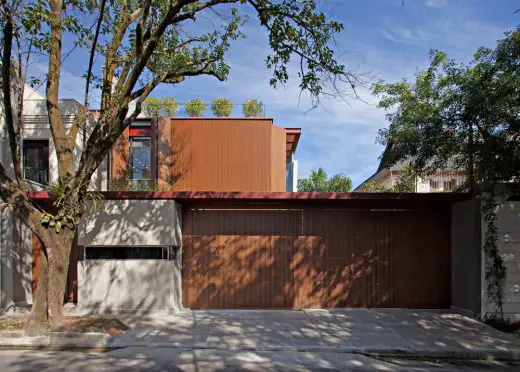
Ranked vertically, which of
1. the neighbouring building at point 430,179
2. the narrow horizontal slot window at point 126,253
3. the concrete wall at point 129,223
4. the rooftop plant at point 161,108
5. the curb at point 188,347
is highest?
the rooftop plant at point 161,108

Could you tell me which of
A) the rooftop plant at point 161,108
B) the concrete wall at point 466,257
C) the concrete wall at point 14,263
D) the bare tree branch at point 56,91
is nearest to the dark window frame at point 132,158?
the rooftop plant at point 161,108

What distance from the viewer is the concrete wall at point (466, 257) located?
10.4 meters

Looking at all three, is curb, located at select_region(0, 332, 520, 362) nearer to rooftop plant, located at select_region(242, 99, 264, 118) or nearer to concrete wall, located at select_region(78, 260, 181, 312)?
concrete wall, located at select_region(78, 260, 181, 312)

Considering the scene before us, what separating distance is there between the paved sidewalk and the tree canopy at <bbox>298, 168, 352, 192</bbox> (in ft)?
134

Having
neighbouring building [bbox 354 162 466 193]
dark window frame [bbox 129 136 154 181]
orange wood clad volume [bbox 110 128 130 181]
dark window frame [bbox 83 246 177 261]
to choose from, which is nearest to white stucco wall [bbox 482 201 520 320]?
neighbouring building [bbox 354 162 466 193]

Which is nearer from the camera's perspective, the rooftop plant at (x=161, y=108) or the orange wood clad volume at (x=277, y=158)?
the orange wood clad volume at (x=277, y=158)

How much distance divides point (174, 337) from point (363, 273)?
17.3 ft

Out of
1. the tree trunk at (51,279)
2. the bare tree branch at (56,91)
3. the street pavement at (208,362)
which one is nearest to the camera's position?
the street pavement at (208,362)

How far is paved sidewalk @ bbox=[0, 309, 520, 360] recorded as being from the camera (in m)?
8.14

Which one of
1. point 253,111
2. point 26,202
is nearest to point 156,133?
point 253,111

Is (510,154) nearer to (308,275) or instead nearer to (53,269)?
(308,275)

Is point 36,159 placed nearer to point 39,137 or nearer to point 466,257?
point 39,137

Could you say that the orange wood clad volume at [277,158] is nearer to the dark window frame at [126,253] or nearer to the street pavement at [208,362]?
the dark window frame at [126,253]

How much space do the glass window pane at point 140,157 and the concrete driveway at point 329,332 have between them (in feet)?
23.0
